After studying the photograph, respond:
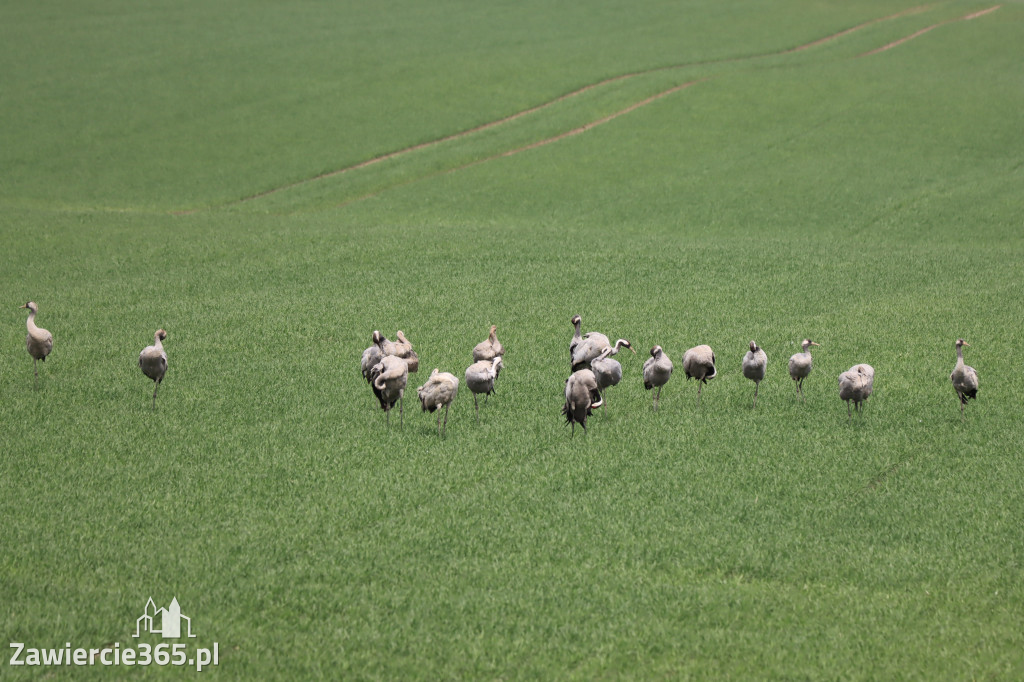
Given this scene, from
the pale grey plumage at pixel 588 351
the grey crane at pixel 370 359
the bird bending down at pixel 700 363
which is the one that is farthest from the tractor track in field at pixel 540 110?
the bird bending down at pixel 700 363

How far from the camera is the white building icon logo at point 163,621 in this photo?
1021 centimetres

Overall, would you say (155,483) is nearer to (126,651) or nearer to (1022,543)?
(126,651)

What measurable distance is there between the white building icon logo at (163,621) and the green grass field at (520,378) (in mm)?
142

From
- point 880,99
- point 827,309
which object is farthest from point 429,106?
point 827,309

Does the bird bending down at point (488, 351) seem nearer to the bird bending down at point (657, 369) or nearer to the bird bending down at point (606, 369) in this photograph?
the bird bending down at point (606, 369)

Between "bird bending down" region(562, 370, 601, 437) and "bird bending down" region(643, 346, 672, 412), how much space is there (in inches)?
58.8

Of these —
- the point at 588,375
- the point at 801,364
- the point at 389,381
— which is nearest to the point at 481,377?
the point at 389,381

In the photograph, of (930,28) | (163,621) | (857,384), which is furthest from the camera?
(930,28)

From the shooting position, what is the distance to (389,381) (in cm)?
1537

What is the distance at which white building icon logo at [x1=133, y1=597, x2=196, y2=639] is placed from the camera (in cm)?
1021

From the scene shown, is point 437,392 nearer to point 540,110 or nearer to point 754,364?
point 754,364

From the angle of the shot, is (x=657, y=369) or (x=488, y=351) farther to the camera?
(x=488, y=351)

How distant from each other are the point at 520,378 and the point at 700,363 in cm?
371

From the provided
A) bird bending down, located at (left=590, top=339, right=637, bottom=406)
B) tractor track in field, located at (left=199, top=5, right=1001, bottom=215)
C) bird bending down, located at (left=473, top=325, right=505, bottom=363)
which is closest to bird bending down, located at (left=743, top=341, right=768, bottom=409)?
bird bending down, located at (left=590, top=339, right=637, bottom=406)
